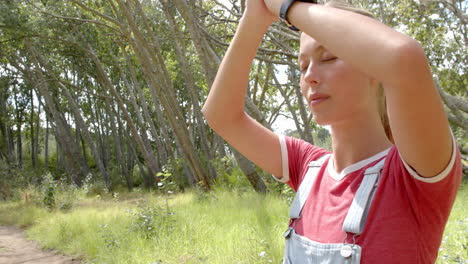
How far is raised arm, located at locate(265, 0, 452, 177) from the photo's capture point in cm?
77

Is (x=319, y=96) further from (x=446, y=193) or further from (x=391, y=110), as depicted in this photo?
(x=446, y=193)

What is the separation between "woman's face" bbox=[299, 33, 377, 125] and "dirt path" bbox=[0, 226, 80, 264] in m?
5.88

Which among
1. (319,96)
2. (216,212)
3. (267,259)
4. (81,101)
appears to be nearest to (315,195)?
(319,96)

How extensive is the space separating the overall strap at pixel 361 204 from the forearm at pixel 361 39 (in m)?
0.33

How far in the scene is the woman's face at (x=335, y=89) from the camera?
1063 mm

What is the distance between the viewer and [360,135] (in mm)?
1139

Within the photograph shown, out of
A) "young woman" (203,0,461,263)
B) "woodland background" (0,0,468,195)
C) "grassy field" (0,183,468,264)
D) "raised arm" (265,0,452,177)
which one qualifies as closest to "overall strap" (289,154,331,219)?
"young woman" (203,0,461,263)

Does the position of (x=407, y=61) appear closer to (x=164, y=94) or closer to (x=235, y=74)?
(x=235, y=74)

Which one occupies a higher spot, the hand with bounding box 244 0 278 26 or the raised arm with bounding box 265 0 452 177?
the hand with bounding box 244 0 278 26

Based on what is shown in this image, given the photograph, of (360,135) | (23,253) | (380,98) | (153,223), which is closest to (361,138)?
(360,135)

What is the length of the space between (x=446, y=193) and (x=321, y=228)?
0.32m

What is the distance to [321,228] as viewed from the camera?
110 centimetres

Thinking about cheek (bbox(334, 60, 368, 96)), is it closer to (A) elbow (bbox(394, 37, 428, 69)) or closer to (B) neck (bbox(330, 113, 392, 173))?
(B) neck (bbox(330, 113, 392, 173))

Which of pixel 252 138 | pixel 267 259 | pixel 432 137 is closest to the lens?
pixel 432 137
